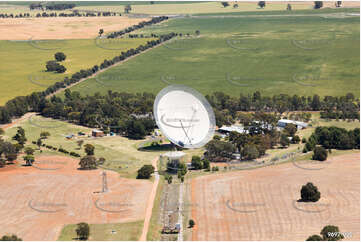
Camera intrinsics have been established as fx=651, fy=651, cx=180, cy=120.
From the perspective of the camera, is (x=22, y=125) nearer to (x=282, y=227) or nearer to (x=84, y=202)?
(x=84, y=202)

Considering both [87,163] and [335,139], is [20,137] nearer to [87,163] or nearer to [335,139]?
[87,163]

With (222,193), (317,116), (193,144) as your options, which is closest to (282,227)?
(222,193)

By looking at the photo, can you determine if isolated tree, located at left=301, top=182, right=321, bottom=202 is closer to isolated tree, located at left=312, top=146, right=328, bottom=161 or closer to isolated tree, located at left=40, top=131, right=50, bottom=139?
isolated tree, located at left=312, top=146, right=328, bottom=161

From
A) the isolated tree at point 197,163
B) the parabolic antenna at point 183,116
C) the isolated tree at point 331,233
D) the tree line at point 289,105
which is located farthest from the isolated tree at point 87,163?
the isolated tree at point 331,233

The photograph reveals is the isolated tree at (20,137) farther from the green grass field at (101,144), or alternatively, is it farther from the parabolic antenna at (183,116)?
the parabolic antenna at (183,116)

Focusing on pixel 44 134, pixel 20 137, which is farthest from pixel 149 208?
pixel 44 134

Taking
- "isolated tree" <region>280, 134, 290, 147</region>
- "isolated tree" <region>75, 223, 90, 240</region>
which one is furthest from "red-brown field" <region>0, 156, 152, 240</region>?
"isolated tree" <region>280, 134, 290, 147</region>
